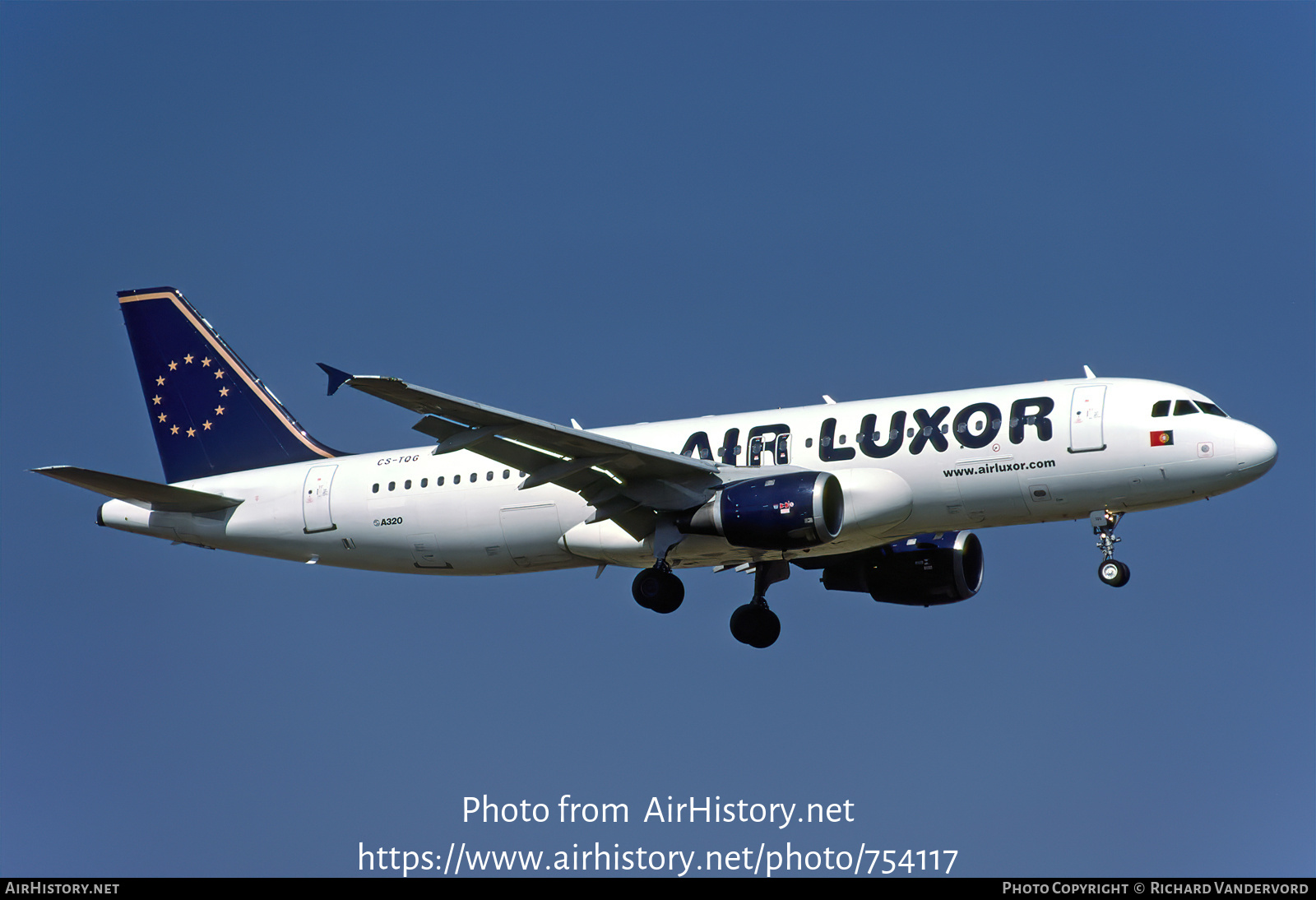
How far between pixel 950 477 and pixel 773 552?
4368 millimetres

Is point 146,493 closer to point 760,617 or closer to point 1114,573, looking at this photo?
point 760,617

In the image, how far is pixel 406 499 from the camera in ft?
122

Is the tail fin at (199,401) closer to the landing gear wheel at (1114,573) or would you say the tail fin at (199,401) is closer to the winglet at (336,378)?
the winglet at (336,378)

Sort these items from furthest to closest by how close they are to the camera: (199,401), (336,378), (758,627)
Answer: (199,401)
(758,627)
(336,378)

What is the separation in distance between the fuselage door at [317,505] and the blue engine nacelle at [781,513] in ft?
32.4

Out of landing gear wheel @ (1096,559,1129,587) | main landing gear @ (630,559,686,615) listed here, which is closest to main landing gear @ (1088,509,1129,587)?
landing gear wheel @ (1096,559,1129,587)

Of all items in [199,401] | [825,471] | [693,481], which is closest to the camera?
[825,471]

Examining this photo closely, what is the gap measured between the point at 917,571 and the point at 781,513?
6690 mm

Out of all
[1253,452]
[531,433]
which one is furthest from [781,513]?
[1253,452]

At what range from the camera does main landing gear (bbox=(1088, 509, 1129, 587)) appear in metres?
32.4

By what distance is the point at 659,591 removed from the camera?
35.1 meters

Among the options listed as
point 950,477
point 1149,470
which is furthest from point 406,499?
point 1149,470

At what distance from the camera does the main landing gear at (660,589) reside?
1384 inches

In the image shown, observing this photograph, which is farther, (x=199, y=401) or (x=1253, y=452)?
(x=199, y=401)
